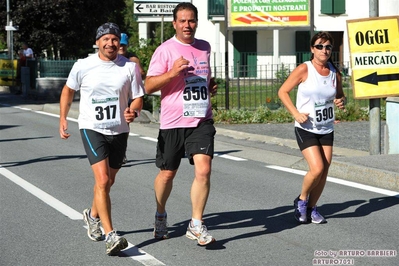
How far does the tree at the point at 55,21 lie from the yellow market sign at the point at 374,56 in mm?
36378

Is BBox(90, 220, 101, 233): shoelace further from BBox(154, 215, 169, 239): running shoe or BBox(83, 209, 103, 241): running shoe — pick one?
BBox(154, 215, 169, 239): running shoe

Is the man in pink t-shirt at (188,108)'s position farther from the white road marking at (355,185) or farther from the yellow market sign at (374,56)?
the yellow market sign at (374,56)

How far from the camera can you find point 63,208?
32.1 feet

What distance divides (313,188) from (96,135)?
2272mm

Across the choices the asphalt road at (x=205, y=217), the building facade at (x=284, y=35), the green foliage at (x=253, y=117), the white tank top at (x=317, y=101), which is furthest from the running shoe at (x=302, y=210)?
the building facade at (x=284, y=35)

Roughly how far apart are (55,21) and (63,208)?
40287mm

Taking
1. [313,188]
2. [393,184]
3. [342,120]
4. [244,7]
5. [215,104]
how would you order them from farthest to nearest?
[244,7], [215,104], [342,120], [393,184], [313,188]

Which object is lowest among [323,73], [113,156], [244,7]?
[113,156]

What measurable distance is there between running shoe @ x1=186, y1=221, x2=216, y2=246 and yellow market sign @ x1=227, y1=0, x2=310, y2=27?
56.0ft

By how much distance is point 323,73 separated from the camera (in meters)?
8.81

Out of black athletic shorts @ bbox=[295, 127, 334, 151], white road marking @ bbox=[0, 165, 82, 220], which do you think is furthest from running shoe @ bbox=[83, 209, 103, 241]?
black athletic shorts @ bbox=[295, 127, 334, 151]


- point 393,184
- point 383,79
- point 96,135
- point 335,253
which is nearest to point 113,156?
point 96,135

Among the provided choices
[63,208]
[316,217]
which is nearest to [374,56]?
[316,217]

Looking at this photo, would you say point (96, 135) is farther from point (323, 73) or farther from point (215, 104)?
point (215, 104)
